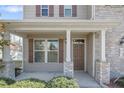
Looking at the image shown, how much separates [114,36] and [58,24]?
4.32 meters

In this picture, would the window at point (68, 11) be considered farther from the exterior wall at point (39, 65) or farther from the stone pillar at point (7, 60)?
the stone pillar at point (7, 60)

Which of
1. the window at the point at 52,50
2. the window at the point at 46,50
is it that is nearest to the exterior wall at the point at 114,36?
the window at the point at 52,50

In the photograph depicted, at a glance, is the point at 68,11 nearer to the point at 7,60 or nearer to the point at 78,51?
the point at 78,51

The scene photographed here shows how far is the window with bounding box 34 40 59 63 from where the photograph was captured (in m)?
18.4

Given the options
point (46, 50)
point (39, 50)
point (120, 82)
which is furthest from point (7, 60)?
point (120, 82)

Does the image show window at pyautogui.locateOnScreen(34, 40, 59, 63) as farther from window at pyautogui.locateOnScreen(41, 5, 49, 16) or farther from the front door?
window at pyautogui.locateOnScreen(41, 5, 49, 16)

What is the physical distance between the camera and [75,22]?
12.3 metres

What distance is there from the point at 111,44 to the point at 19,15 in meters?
6.54

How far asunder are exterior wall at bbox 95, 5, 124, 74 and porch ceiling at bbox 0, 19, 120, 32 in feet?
8.16

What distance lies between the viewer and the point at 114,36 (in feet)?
49.6
